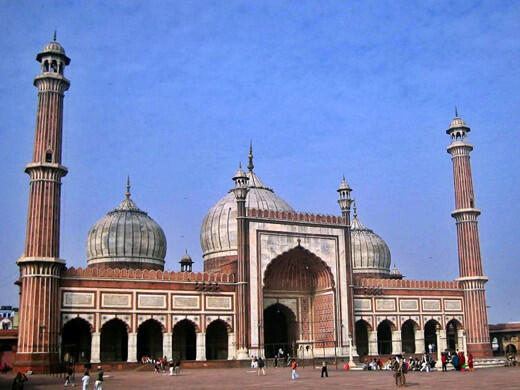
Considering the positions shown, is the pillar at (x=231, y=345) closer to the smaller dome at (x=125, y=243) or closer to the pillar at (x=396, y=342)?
the smaller dome at (x=125, y=243)

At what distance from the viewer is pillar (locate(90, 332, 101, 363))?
2889 cm

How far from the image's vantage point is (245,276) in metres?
32.3

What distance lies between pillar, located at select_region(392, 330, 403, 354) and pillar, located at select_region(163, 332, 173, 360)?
1305cm

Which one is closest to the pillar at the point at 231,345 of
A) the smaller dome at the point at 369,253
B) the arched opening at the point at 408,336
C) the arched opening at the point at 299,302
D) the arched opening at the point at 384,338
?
the arched opening at the point at 299,302

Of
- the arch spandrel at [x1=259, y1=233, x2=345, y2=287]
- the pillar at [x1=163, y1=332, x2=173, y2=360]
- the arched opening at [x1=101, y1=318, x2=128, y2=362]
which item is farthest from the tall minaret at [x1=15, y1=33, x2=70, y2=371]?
the arch spandrel at [x1=259, y1=233, x2=345, y2=287]

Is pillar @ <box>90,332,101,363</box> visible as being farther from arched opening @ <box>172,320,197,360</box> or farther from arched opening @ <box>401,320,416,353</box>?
arched opening @ <box>401,320,416,353</box>

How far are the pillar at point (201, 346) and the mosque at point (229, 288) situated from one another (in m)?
0.07

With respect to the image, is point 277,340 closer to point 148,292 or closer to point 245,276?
point 245,276

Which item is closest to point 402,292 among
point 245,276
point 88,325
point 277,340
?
point 277,340

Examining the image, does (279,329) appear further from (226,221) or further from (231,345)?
(226,221)

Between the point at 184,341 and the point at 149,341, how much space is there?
1.88m

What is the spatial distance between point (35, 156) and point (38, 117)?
6.30 feet

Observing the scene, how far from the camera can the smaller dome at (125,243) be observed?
36250mm

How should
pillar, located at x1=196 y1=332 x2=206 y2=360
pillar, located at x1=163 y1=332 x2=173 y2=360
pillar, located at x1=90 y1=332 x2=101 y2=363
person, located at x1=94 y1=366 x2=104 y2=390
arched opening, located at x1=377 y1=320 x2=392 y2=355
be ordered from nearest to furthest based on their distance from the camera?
person, located at x1=94 y1=366 x2=104 y2=390 → pillar, located at x1=90 y1=332 x2=101 y2=363 → pillar, located at x1=163 y1=332 x2=173 y2=360 → pillar, located at x1=196 y1=332 x2=206 y2=360 → arched opening, located at x1=377 y1=320 x2=392 y2=355
